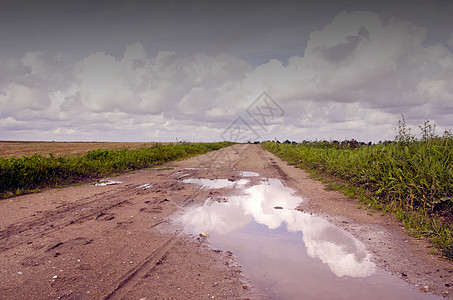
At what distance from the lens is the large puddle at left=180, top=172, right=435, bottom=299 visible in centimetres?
251

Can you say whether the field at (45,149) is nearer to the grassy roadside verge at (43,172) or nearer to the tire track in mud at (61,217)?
the grassy roadside verge at (43,172)

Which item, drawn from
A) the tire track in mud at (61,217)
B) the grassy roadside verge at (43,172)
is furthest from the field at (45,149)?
the tire track in mud at (61,217)

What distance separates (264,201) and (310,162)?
6491 mm

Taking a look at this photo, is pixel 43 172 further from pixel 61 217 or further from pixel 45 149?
pixel 45 149

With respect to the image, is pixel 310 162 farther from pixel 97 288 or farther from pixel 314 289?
pixel 97 288

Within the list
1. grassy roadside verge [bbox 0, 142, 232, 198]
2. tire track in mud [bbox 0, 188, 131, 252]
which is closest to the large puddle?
tire track in mud [bbox 0, 188, 131, 252]

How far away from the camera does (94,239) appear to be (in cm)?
352

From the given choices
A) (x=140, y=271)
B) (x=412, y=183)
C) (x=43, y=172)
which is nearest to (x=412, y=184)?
(x=412, y=183)

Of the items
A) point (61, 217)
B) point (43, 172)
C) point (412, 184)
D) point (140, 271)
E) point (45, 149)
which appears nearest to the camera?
point (140, 271)

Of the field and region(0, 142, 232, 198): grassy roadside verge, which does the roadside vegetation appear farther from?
the field

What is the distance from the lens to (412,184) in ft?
16.2

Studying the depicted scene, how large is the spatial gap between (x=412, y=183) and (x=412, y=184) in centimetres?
2

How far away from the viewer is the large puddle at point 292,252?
2.51 metres

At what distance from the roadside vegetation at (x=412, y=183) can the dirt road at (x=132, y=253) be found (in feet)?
1.06
